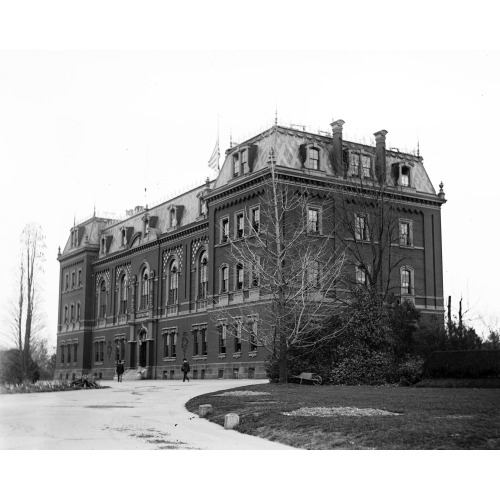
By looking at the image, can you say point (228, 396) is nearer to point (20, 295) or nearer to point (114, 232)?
point (20, 295)

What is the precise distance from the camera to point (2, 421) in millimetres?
18422

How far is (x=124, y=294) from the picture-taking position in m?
65.1

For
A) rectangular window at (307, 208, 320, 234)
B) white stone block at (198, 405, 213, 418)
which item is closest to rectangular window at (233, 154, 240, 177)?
rectangular window at (307, 208, 320, 234)

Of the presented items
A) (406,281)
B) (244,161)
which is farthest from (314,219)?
(406,281)

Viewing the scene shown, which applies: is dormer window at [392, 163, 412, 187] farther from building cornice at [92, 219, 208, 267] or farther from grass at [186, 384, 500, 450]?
grass at [186, 384, 500, 450]

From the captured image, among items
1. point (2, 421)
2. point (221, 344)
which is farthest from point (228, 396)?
point (221, 344)

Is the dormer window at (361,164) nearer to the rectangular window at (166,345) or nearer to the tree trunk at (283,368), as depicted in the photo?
the tree trunk at (283,368)

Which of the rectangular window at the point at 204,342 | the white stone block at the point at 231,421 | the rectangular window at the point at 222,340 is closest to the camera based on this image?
the white stone block at the point at 231,421

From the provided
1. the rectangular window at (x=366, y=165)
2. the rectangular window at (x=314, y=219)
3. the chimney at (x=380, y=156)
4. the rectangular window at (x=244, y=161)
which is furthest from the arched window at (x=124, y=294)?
the chimney at (x=380, y=156)

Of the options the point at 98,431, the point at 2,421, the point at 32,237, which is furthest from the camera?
the point at 32,237

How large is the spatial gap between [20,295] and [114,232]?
30.1 m

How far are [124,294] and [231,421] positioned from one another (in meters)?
49.1

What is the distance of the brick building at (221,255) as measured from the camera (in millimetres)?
44125

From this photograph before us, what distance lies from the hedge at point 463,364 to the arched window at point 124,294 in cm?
4036
